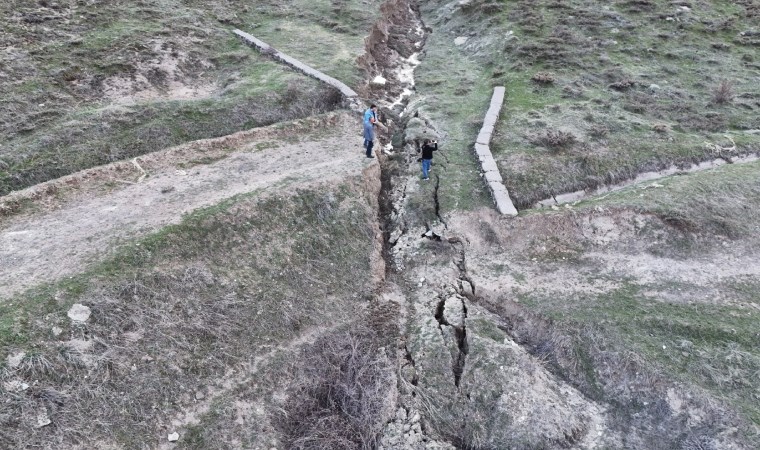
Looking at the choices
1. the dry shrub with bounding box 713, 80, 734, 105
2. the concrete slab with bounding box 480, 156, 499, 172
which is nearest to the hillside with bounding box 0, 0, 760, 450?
the dry shrub with bounding box 713, 80, 734, 105

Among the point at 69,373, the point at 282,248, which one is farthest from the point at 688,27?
the point at 69,373

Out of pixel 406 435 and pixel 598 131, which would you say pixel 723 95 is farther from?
pixel 406 435

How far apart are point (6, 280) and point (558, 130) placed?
60.5ft

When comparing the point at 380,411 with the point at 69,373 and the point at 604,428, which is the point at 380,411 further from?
the point at 69,373

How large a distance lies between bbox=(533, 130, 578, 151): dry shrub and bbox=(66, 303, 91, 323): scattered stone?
15.7m

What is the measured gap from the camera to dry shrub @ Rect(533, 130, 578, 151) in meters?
18.3

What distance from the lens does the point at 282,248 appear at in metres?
14.4

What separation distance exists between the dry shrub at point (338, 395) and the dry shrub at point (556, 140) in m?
10.5

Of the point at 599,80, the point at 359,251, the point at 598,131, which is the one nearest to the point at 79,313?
the point at 359,251

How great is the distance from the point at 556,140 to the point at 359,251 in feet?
29.5

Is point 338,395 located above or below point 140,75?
below

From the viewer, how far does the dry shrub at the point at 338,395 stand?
11281mm

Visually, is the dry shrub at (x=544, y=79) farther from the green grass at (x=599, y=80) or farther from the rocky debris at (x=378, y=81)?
the rocky debris at (x=378, y=81)

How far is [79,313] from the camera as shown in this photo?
11.3 m
